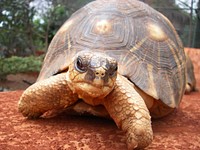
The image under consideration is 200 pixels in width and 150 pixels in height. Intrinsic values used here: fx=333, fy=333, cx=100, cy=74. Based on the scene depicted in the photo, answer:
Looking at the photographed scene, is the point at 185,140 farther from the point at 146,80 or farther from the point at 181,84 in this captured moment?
the point at 181,84

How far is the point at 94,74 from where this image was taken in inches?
58.0

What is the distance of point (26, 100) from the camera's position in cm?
196

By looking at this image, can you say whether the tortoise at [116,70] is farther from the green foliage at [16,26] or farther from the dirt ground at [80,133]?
the green foliage at [16,26]

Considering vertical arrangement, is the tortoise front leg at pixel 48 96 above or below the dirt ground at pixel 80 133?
above

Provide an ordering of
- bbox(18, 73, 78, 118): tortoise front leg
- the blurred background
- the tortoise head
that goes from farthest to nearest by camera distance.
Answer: the blurred background → bbox(18, 73, 78, 118): tortoise front leg → the tortoise head

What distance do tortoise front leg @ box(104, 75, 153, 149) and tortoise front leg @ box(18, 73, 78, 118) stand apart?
0.24 metres

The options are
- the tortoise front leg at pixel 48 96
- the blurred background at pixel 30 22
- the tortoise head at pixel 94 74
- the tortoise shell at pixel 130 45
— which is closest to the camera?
the tortoise head at pixel 94 74

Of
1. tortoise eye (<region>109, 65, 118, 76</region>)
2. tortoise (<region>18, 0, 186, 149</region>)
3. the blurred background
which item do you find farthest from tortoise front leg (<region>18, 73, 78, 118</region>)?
the blurred background

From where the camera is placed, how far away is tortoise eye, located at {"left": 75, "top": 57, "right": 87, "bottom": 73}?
1537 millimetres

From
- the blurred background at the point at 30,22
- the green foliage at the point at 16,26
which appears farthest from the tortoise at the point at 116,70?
the green foliage at the point at 16,26

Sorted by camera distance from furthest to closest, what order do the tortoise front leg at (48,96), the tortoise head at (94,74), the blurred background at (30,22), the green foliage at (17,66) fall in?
the blurred background at (30,22) → the green foliage at (17,66) → the tortoise front leg at (48,96) → the tortoise head at (94,74)

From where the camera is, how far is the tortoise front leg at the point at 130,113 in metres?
1.52

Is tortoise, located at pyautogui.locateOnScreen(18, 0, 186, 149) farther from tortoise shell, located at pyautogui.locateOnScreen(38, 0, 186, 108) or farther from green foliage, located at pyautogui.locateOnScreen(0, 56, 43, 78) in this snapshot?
green foliage, located at pyautogui.locateOnScreen(0, 56, 43, 78)

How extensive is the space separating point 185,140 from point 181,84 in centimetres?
57
